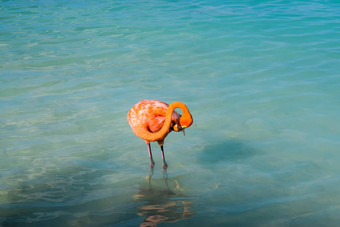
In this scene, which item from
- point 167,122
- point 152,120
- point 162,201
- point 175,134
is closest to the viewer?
point 167,122

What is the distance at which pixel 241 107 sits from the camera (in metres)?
8.17

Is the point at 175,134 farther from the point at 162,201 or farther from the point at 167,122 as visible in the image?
the point at 167,122

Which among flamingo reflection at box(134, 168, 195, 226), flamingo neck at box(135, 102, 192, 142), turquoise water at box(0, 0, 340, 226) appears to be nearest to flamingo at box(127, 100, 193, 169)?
flamingo neck at box(135, 102, 192, 142)

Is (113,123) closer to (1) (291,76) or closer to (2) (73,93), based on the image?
(2) (73,93)

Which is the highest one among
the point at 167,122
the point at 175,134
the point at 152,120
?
the point at 175,134

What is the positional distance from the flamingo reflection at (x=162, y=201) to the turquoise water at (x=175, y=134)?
0.06 feet

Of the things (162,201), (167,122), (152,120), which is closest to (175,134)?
(162,201)

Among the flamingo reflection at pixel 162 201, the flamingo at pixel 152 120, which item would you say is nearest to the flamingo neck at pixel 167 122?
the flamingo at pixel 152 120

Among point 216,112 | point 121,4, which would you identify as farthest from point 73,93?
point 121,4

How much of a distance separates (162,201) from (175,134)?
2.20 metres

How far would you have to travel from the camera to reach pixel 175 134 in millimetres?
7207

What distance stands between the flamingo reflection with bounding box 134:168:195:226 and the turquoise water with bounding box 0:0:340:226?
2cm

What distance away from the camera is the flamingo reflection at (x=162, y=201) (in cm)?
484

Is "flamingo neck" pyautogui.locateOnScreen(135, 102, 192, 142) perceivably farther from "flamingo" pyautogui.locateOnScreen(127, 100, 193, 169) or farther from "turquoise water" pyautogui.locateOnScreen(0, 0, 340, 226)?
"turquoise water" pyautogui.locateOnScreen(0, 0, 340, 226)
